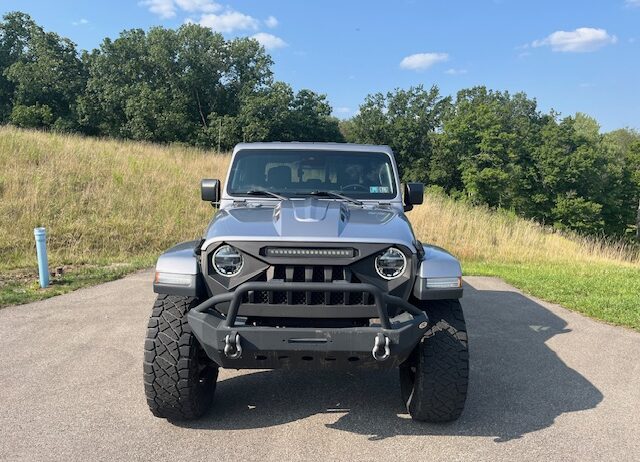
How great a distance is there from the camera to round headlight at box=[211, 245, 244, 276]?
10.0ft

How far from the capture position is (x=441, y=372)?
3160 mm

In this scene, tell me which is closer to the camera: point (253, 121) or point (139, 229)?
point (139, 229)

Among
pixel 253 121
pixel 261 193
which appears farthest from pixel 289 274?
pixel 253 121

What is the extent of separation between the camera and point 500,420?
346 cm

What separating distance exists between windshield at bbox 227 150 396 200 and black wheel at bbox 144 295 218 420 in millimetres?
1397

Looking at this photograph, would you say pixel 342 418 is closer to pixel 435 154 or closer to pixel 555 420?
pixel 555 420

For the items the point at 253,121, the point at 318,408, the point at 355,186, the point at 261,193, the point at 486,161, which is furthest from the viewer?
the point at 486,161

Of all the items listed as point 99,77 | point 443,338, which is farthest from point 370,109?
point 443,338

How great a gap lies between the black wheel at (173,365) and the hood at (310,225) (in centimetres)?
57

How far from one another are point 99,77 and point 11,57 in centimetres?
920

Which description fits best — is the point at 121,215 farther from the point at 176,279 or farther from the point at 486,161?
the point at 486,161

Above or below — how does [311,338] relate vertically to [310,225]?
below

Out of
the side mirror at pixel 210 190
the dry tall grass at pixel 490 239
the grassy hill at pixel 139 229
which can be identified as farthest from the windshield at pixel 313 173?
the dry tall grass at pixel 490 239

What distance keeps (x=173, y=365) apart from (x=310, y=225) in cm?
123
